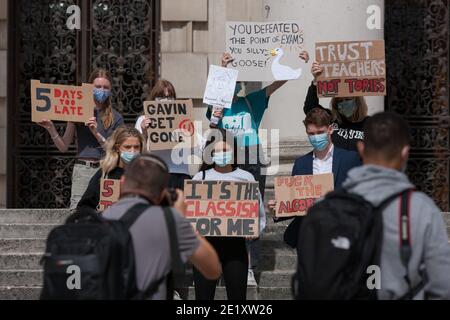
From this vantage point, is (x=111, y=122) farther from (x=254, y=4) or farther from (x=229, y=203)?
(x=254, y=4)

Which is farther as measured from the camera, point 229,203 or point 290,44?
point 290,44

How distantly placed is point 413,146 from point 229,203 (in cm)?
644

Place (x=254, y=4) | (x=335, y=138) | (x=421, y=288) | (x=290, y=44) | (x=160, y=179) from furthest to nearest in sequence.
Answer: (x=254, y=4), (x=290, y=44), (x=335, y=138), (x=160, y=179), (x=421, y=288)

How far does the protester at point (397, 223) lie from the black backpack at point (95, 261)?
0.98 meters

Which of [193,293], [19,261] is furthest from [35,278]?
[193,293]

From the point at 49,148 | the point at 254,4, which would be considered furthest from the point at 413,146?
the point at 49,148

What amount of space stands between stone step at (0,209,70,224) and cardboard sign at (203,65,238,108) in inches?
101

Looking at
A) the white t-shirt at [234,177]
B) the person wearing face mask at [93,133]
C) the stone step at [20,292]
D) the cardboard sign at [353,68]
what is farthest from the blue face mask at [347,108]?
the stone step at [20,292]

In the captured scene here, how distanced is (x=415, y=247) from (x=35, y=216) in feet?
23.1

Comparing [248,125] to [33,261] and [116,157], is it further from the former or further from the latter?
[33,261]

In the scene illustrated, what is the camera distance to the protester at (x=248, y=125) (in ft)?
31.6

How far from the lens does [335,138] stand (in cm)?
914

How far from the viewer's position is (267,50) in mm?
10133

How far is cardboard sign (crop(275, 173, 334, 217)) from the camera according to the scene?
8320 mm
